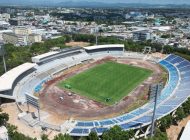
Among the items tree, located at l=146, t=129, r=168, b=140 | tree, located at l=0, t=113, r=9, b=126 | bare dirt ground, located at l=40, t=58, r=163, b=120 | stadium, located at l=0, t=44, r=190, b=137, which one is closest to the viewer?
tree, located at l=146, t=129, r=168, b=140

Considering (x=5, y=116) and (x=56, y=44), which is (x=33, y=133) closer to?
(x=5, y=116)

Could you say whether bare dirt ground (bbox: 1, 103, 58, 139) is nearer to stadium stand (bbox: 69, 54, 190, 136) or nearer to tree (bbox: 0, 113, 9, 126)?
tree (bbox: 0, 113, 9, 126)

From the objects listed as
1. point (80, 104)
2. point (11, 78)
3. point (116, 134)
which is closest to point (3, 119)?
point (11, 78)

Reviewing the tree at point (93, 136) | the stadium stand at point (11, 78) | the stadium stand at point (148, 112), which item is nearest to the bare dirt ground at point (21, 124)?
the stadium stand at point (11, 78)

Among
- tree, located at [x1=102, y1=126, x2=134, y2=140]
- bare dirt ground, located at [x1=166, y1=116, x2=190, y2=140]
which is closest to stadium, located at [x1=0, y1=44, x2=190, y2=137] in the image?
tree, located at [x1=102, y1=126, x2=134, y2=140]

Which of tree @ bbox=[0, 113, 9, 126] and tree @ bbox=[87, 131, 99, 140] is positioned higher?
tree @ bbox=[87, 131, 99, 140]

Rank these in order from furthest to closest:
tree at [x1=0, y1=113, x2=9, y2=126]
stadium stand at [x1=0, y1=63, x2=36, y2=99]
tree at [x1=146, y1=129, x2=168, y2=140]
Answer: stadium stand at [x1=0, y1=63, x2=36, y2=99]
tree at [x1=0, y1=113, x2=9, y2=126]
tree at [x1=146, y1=129, x2=168, y2=140]

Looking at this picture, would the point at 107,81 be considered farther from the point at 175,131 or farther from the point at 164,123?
the point at 175,131

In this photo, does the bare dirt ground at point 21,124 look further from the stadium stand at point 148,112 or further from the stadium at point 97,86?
the stadium stand at point 148,112

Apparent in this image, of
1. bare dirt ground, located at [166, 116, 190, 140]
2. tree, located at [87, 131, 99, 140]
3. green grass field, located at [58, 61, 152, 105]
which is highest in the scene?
tree, located at [87, 131, 99, 140]
